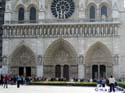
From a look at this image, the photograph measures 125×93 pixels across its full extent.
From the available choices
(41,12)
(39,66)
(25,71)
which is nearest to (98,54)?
(39,66)

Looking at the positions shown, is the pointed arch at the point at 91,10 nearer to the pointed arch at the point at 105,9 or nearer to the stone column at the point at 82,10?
the pointed arch at the point at 105,9

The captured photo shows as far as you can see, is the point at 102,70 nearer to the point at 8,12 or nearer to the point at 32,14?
the point at 32,14

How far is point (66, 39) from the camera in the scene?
54031 millimetres

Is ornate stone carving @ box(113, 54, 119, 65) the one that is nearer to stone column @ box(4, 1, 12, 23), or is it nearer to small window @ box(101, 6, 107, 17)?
small window @ box(101, 6, 107, 17)

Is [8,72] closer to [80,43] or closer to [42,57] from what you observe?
[42,57]

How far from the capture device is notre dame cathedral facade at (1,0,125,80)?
→ 175 ft

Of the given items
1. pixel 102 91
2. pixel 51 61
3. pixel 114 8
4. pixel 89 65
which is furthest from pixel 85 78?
pixel 102 91

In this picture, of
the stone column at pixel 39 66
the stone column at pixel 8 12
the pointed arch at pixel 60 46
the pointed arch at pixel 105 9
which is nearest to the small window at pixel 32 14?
the stone column at pixel 8 12

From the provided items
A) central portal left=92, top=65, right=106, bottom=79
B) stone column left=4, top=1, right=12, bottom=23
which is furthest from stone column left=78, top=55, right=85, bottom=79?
stone column left=4, top=1, right=12, bottom=23

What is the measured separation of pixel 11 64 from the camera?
55.3m

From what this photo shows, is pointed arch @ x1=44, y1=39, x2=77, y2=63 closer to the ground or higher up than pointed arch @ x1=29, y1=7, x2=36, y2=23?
closer to the ground

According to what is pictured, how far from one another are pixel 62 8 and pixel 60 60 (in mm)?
7643

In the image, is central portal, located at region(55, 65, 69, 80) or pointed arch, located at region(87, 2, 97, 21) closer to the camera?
central portal, located at region(55, 65, 69, 80)

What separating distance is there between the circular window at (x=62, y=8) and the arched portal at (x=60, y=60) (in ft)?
13.2
